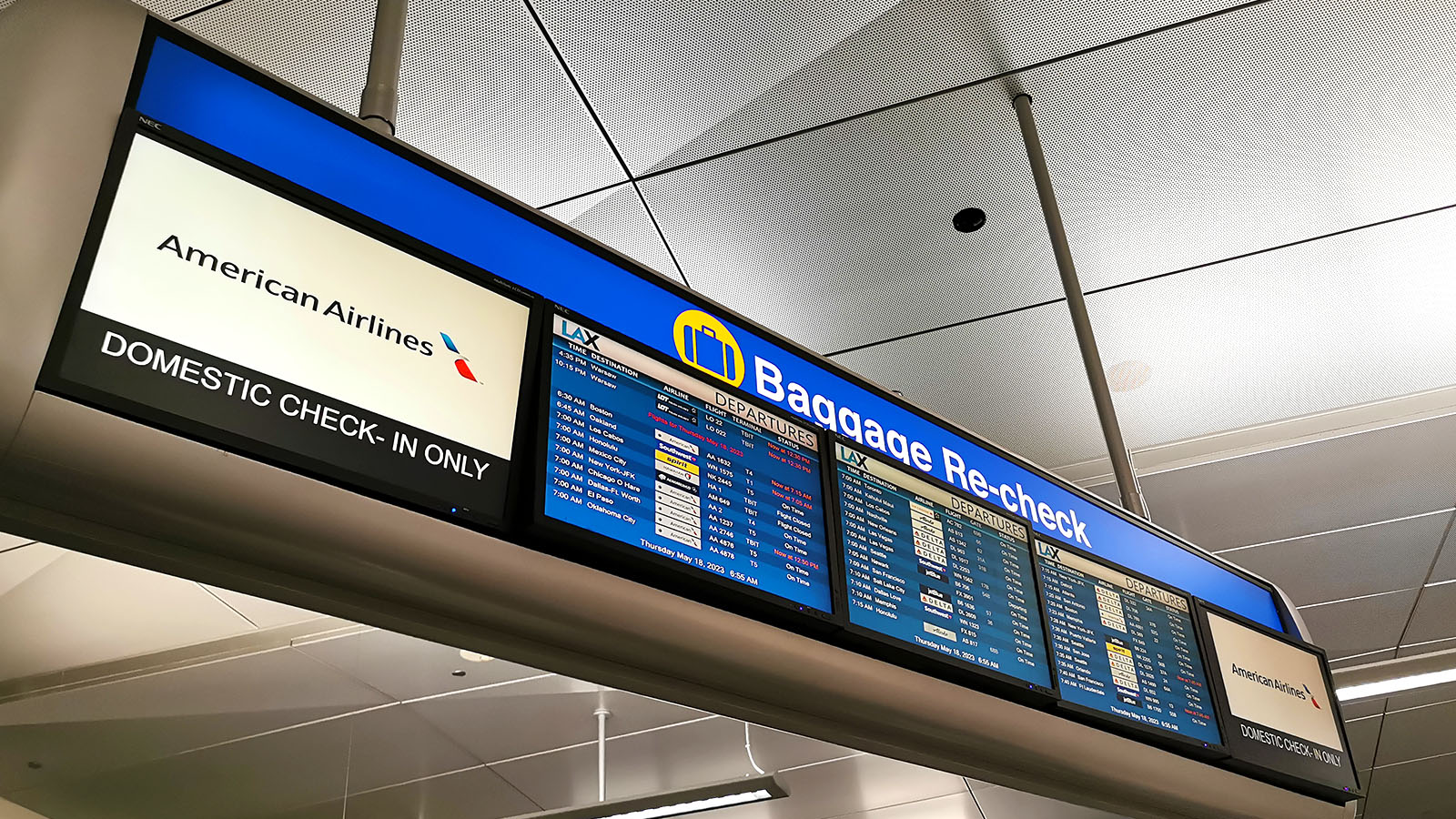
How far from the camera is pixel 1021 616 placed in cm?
192

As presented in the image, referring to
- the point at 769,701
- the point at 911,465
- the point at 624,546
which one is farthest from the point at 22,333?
the point at 911,465

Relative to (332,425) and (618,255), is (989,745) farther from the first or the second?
(332,425)

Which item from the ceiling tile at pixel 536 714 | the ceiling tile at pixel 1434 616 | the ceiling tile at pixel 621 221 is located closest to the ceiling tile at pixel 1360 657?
the ceiling tile at pixel 1434 616

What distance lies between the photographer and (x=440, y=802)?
639cm

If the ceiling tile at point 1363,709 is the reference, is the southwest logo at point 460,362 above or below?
below

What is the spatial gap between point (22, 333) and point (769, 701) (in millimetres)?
912

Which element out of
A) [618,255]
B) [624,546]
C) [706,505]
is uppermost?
[618,255]

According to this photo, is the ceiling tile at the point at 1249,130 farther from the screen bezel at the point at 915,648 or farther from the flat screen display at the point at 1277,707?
the screen bezel at the point at 915,648

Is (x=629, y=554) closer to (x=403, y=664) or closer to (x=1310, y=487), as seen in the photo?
(x=1310, y=487)

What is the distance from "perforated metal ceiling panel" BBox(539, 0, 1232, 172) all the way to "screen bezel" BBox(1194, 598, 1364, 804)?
1307 mm

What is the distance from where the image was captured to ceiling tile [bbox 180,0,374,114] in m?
2.38

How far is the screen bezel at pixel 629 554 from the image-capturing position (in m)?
1.30

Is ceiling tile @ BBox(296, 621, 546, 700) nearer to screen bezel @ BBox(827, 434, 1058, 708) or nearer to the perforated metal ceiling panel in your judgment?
the perforated metal ceiling panel

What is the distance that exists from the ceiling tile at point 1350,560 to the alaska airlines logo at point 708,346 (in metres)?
3.52
